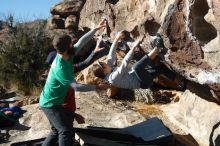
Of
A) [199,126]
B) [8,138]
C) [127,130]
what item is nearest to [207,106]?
[199,126]

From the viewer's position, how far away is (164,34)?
848 cm

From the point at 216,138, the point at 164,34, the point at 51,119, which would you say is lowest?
the point at 216,138

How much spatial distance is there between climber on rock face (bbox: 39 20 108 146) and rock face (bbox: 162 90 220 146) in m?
3.12

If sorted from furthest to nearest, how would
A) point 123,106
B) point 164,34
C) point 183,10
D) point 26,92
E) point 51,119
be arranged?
1. point 26,92
2. point 123,106
3. point 164,34
4. point 183,10
5. point 51,119

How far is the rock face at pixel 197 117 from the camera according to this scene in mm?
9383

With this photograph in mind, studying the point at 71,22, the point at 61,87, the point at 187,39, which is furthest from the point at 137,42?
the point at 71,22

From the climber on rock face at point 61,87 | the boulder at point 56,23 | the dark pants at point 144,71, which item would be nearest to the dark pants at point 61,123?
the climber on rock face at point 61,87

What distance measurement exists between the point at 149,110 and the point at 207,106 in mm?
2243

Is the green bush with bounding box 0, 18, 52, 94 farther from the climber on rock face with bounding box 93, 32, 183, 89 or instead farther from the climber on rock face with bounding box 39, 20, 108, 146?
the climber on rock face with bounding box 39, 20, 108, 146

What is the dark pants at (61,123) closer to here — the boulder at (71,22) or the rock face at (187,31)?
the rock face at (187,31)

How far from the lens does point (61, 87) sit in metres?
6.93

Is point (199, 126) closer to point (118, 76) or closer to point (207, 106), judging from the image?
point (207, 106)

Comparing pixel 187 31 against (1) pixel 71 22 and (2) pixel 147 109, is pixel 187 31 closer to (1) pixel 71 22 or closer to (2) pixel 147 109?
(2) pixel 147 109

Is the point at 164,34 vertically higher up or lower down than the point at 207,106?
Answer: higher up
